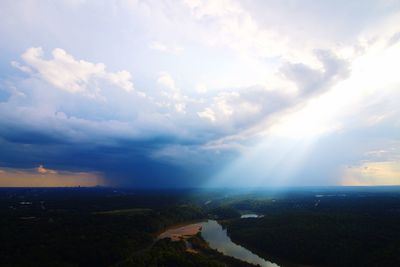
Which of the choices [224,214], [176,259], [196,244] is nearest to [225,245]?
[196,244]

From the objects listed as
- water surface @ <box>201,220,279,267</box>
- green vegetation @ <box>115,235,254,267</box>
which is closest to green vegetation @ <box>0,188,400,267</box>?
green vegetation @ <box>115,235,254,267</box>

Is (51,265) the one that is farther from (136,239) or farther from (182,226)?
(182,226)

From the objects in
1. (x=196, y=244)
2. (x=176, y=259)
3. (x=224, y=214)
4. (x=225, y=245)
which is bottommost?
(x=225, y=245)

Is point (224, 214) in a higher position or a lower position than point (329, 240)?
higher

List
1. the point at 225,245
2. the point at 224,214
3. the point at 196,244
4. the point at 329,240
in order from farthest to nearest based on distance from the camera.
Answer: the point at 224,214
the point at 225,245
the point at 196,244
the point at 329,240

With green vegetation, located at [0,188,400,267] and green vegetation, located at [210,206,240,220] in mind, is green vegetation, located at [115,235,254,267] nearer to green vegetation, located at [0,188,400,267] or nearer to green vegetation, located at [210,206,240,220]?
green vegetation, located at [0,188,400,267]

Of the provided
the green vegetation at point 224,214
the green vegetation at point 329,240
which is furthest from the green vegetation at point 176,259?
the green vegetation at point 224,214

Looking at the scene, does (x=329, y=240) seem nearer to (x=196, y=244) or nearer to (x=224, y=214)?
(x=196, y=244)

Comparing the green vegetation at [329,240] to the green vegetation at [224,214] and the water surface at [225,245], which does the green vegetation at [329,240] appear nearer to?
the water surface at [225,245]

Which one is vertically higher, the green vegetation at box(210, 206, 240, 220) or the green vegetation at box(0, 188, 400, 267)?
the green vegetation at box(210, 206, 240, 220)

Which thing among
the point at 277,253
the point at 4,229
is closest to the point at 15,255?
the point at 4,229

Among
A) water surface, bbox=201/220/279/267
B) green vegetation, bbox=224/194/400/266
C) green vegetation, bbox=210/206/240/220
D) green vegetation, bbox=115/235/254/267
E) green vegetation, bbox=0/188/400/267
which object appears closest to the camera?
green vegetation, bbox=115/235/254/267

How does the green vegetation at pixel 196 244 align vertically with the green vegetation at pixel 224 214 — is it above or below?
below
